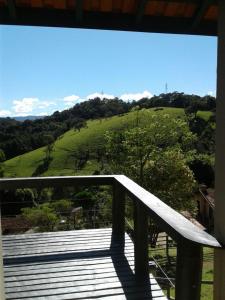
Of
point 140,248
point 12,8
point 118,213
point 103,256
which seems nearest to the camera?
point 12,8

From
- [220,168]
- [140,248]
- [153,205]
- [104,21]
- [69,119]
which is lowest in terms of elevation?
[140,248]

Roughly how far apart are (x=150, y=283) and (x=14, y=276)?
1.23 meters

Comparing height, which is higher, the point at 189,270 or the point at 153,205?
the point at 153,205

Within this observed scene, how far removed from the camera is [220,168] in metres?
2.24

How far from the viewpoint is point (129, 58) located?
58875 mm

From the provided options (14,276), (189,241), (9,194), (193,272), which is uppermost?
(189,241)

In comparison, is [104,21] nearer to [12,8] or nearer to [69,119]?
[12,8]

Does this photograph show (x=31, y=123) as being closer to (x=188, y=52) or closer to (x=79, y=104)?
(x=79, y=104)

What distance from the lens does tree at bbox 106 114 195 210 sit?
1952 cm

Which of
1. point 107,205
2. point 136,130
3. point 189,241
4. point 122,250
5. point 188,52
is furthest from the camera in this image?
point 188,52

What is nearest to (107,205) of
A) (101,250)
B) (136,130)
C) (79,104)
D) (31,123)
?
(136,130)

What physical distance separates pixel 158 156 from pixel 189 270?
754 inches

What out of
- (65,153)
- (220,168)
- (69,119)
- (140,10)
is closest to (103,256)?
(220,168)

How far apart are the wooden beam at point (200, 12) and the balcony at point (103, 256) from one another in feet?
4.14
